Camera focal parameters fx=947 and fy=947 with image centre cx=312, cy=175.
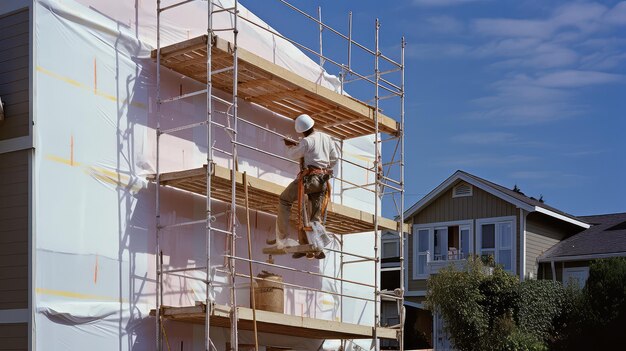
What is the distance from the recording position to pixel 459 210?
3850 centimetres

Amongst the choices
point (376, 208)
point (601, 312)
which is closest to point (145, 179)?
point (376, 208)

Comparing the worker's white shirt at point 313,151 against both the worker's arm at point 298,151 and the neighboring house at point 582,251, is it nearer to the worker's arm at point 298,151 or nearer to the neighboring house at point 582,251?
the worker's arm at point 298,151

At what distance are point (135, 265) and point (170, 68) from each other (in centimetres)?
294

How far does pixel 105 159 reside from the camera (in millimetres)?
12414

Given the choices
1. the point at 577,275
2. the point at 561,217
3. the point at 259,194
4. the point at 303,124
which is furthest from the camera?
the point at 561,217

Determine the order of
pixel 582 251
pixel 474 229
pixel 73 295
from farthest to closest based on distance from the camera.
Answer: pixel 474 229 < pixel 582 251 < pixel 73 295

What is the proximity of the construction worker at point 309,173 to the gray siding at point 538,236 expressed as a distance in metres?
24.2

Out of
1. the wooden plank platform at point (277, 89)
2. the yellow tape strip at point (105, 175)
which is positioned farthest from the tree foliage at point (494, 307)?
the yellow tape strip at point (105, 175)

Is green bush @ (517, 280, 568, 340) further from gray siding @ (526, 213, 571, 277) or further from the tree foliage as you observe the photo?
gray siding @ (526, 213, 571, 277)

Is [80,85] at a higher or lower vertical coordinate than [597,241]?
higher

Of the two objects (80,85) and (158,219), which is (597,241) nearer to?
(158,219)

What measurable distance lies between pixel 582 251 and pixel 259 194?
24.8 m

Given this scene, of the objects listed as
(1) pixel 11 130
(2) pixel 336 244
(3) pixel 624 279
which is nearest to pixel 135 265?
(1) pixel 11 130

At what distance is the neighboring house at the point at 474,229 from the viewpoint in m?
36.6
